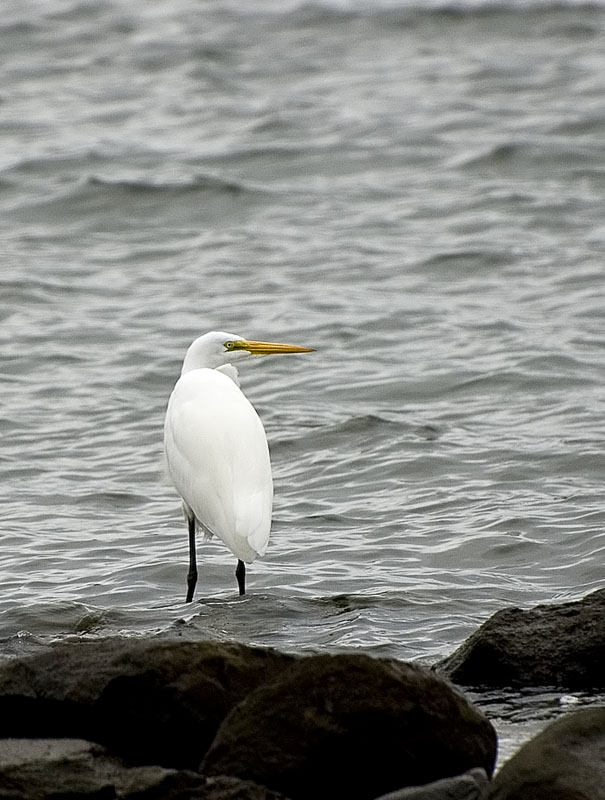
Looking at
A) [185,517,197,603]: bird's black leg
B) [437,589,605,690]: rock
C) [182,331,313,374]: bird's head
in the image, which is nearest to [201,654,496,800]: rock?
[437,589,605,690]: rock

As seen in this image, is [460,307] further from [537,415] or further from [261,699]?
[261,699]

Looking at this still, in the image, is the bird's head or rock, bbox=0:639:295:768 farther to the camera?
the bird's head

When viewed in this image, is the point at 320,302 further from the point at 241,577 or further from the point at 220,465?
the point at 241,577

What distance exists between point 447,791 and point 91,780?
0.77 meters

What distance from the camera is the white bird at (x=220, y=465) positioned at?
608 centimetres

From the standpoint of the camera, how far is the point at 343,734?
11.5ft

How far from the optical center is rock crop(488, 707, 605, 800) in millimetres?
3240

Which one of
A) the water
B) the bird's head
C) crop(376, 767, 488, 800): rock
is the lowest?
the water

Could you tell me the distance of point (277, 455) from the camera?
8.42 metres

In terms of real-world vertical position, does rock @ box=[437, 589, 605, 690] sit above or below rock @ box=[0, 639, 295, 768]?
below

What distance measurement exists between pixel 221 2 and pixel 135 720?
1751cm

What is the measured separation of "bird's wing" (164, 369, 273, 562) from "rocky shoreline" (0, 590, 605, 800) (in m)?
2.16

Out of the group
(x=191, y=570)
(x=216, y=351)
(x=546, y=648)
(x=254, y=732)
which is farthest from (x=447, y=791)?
(x=216, y=351)

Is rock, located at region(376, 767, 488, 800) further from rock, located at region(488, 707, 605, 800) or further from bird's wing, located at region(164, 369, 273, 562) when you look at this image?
bird's wing, located at region(164, 369, 273, 562)
